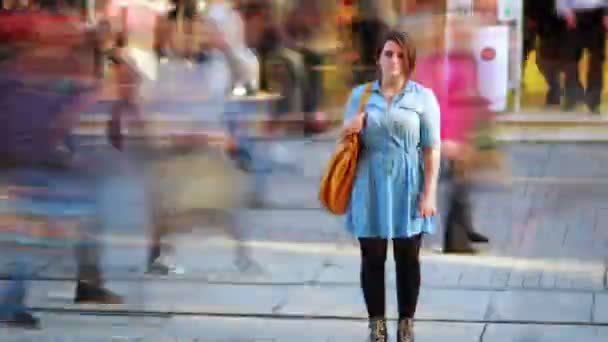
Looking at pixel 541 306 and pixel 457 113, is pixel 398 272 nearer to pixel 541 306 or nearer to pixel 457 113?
pixel 541 306

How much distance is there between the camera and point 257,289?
745 centimetres

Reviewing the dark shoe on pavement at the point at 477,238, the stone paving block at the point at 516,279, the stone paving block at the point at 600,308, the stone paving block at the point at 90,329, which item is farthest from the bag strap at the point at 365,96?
the dark shoe on pavement at the point at 477,238

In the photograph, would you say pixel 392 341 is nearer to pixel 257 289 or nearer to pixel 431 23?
pixel 257 289

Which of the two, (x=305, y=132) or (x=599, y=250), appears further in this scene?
(x=305, y=132)

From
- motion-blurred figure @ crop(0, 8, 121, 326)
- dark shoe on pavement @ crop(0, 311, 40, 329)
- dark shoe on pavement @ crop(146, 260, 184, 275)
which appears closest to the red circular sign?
dark shoe on pavement @ crop(146, 260, 184, 275)

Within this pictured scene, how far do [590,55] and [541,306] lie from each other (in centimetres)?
727

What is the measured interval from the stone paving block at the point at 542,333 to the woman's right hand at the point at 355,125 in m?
1.28

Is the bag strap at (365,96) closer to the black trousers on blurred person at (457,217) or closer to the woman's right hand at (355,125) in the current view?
the woman's right hand at (355,125)

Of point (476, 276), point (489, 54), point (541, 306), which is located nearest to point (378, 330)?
point (541, 306)

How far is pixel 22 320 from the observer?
22.0 feet

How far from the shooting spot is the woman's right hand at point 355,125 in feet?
19.0

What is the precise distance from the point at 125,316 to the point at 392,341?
57.3 inches

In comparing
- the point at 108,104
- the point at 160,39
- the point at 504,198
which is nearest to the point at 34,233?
the point at 504,198

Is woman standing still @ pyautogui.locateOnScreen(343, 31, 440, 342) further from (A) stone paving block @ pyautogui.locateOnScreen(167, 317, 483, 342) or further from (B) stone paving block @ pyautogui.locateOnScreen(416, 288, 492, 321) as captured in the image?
Answer: (B) stone paving block @ pyautogui.locateOnScreen(416, 288, 492, 321)
